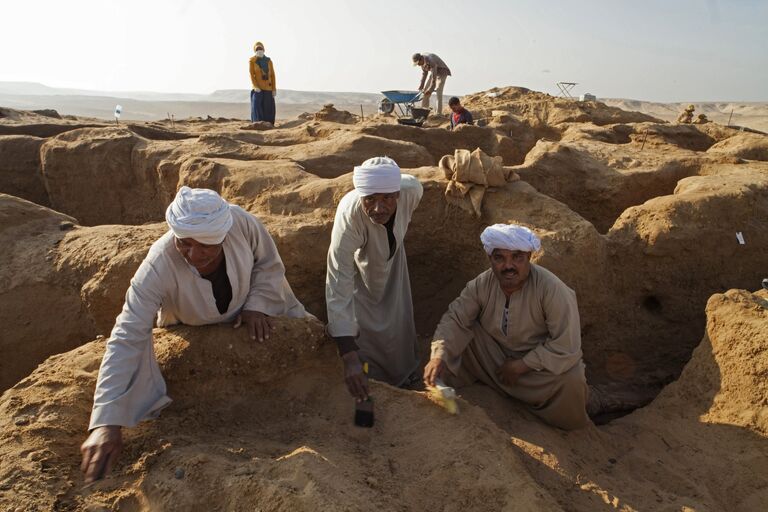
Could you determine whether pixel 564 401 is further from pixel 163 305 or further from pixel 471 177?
pixel 163 305

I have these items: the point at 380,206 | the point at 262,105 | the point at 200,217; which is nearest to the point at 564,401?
the point at 380,206

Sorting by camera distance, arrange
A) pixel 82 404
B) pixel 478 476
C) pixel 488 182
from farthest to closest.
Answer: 1. pixel 488 182
2. pixel 82 404
3. pixel 478 476

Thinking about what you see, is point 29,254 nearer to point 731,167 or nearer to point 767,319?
point 767,319

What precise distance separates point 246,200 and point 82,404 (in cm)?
286

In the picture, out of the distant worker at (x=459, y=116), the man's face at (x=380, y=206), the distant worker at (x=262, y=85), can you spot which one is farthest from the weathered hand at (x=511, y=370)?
the distant worker at (x=262, y=85)

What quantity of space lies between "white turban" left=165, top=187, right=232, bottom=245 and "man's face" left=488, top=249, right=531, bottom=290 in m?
1.42

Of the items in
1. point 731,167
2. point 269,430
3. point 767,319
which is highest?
point 731,167

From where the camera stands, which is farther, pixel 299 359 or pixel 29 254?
pixel 29 254

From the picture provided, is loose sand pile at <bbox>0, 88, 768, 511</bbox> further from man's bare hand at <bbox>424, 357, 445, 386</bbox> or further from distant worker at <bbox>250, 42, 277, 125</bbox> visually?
distant worker at <bbox>250, 42, 277, 125</bbox>

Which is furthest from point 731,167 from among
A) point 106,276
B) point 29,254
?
point 29,254

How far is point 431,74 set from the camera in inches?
456

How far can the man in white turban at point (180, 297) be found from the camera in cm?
202

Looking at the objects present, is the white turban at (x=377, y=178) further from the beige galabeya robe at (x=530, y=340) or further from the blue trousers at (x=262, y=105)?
the blue trousers at (x=262, y=105)

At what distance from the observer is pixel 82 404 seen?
2.23 m
